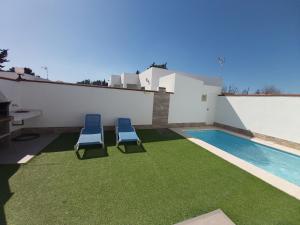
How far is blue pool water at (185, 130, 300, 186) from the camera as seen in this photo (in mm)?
4809

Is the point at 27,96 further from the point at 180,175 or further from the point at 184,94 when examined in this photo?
the point at 184,94

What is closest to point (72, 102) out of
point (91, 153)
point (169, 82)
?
point (91, 153)

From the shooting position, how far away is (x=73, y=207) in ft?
7.86

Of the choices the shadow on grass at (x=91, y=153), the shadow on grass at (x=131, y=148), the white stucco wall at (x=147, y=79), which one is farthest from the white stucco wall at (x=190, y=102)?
the white stucco wall at (x=147, y=79)

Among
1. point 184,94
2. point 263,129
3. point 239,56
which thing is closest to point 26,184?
point 184,94

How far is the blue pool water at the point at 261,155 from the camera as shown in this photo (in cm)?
481

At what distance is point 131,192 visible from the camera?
Result: 2877 mm

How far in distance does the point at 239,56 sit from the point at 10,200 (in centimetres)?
2189

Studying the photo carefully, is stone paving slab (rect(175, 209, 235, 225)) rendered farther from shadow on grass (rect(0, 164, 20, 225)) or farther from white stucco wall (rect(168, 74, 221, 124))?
white stucco wall (rect(168, 74, 221, 124))

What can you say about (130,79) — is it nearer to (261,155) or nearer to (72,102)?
(72,102)

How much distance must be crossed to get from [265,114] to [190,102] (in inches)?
175

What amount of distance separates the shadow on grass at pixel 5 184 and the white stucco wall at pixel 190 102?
792cm

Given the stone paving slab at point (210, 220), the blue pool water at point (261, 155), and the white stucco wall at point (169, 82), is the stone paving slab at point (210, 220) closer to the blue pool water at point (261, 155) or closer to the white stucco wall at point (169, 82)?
the blue pool water at point (261, 155)

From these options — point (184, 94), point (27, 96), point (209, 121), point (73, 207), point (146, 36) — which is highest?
point (146, 36)
